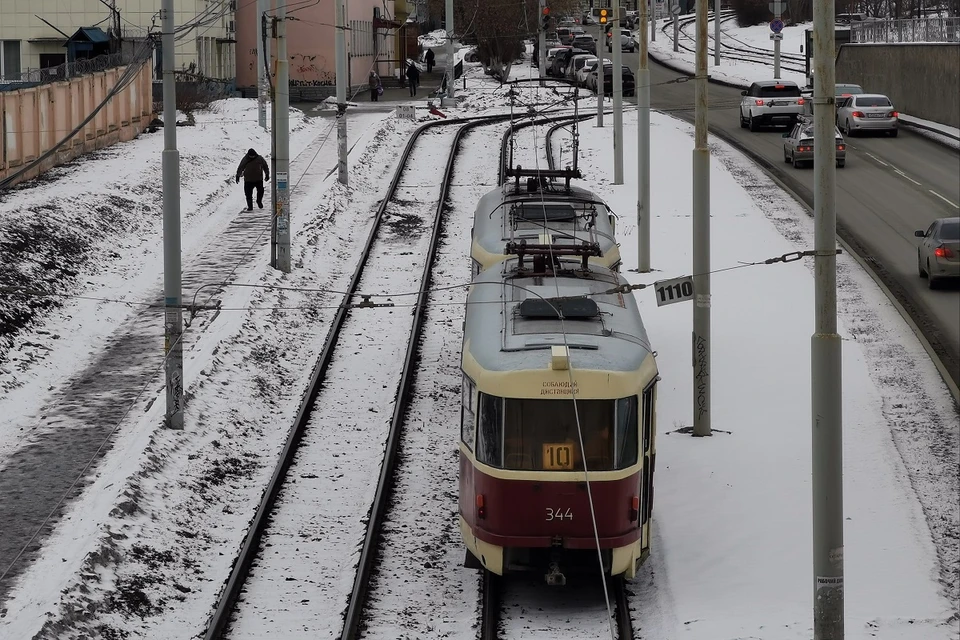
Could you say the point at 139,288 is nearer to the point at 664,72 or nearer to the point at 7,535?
the point at 7,535

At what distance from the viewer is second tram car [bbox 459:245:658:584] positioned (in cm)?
1195

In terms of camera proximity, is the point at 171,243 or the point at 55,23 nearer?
the point at 171,243

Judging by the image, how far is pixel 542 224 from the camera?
17.0 meters

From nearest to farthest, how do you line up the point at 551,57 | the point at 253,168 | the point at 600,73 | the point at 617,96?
the point at 253,168 < the point at 617,96 < the point at 600,73 < the point at 551,57

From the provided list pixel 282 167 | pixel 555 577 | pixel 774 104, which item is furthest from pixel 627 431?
pixel 774 104

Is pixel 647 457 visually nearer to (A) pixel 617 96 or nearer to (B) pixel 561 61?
(A) pixel 617 96

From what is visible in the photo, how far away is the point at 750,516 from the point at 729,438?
272 centimetres

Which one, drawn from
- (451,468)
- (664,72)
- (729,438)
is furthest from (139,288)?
(664,72)

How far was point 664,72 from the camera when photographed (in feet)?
234

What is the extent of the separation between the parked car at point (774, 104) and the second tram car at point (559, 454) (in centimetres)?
3337

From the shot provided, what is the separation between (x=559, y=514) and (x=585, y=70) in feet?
161

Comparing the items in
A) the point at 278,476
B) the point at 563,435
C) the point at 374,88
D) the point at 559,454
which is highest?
the point at 374,88

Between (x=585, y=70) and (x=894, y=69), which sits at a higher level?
(x=585, y=70)

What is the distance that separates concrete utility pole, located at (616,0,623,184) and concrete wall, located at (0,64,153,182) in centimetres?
1317
